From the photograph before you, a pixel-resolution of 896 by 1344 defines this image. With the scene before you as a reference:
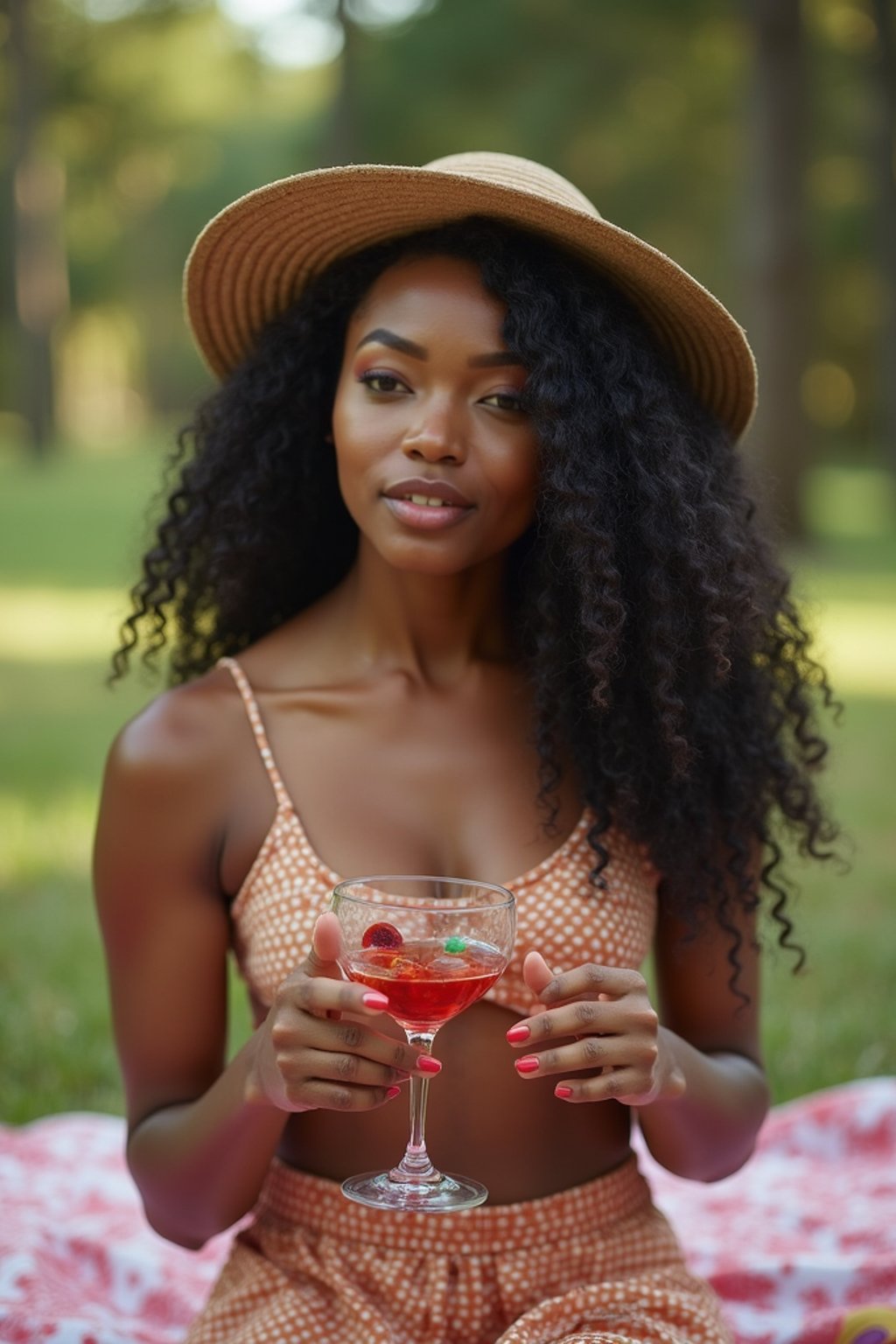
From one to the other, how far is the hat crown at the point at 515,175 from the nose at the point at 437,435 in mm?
374

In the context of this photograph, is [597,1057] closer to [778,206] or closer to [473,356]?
[473,356]

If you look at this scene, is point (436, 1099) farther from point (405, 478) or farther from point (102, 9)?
point (102, 9)

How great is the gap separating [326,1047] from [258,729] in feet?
2.55

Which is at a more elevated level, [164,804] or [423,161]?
[423,161]

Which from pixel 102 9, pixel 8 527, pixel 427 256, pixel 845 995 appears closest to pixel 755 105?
pixel 8 527

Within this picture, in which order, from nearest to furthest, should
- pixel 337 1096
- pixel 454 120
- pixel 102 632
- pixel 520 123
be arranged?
pixel 337 1096, pixel 102 632, pixel 520 123, pixel 454 120

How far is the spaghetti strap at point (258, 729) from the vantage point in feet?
9.17

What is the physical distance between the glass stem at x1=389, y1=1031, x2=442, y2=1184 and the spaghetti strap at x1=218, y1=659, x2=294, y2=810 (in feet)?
1.98

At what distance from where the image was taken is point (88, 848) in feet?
23.5

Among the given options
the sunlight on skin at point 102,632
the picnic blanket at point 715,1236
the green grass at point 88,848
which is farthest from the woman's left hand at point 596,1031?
the sunlight on skin at point 102,632

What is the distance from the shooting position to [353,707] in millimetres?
2957

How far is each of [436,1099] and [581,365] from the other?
1229mm

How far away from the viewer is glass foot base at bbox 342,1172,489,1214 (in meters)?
2.27

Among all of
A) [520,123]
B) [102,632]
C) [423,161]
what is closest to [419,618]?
[102,632]
